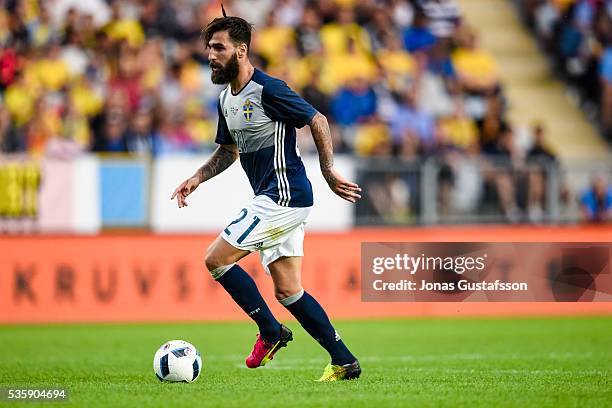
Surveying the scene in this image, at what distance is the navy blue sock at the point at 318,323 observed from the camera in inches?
362

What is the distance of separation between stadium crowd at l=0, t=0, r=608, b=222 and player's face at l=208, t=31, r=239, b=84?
8080mm

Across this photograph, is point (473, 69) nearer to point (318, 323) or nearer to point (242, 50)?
point (242, 50)

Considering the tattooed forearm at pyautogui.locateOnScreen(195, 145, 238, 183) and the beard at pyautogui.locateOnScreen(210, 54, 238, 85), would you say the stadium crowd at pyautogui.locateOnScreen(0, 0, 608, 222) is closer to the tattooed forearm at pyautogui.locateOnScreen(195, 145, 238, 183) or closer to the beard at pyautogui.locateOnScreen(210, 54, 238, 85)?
the tattooed forearm at pyautogui.locateOnScreen(195, 145, 238, 183)

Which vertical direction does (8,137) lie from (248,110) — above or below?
below

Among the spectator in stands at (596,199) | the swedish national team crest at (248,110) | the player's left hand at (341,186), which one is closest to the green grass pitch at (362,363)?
A: the player's left hand at (341,186)

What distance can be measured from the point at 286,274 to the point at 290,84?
1090 cm

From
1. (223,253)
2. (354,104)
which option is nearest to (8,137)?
(354,104)

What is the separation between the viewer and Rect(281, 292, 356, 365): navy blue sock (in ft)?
30.2

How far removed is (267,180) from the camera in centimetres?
916

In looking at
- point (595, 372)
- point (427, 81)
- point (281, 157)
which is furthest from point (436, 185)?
point (281, 157)

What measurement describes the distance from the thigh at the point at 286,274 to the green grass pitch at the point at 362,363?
70 centimetres

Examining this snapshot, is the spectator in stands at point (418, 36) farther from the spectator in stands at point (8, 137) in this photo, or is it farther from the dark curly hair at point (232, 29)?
the dark curly hair at point (232, 29)

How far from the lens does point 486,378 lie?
955 centimetres

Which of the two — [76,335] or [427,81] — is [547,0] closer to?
[427,81]
